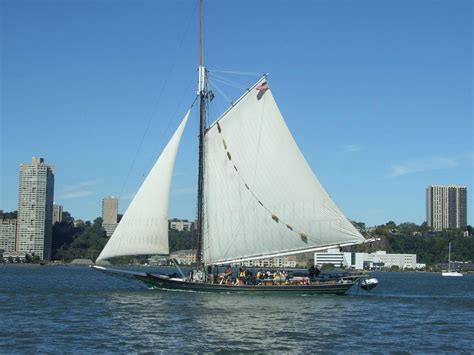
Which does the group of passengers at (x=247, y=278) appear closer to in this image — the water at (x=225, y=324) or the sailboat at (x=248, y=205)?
the sailboat at (x=248, y=205)

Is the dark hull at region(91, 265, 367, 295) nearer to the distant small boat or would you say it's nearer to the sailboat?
the sailboat

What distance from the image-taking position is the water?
37.7 metres

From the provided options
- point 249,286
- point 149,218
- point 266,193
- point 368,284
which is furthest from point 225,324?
point 368,284

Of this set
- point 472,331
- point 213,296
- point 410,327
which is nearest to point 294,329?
point 410,327

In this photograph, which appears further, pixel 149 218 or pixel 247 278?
pixel 247 278

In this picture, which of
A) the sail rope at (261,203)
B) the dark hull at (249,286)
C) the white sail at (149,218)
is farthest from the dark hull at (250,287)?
the sail rope at (261,203)

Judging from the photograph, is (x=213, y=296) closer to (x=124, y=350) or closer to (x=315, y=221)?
(x=315, y=221)

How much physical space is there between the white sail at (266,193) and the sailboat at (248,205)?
0.08 metres

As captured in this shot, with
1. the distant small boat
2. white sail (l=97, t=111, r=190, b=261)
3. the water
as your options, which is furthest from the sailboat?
the distant small boat

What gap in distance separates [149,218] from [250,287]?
32.2ft

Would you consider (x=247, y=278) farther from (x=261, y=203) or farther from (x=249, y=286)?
(x=261, y=203)

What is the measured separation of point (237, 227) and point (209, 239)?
8.55 feet

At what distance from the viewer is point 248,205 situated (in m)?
63.3

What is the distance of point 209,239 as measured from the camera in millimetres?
64312
